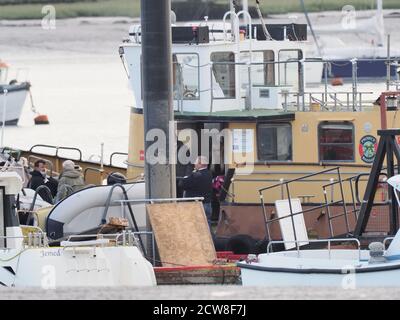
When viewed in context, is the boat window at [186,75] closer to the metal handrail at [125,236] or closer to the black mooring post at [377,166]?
the metal handrail at [125,236]

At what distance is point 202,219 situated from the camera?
656 inches

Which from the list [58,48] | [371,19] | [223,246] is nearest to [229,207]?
[223,246]

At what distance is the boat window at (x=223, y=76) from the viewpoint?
21.7 metres

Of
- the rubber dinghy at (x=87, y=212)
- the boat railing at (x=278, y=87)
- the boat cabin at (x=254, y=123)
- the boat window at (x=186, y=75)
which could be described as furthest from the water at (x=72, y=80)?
the rubber dinghy at (x=87, y=212)

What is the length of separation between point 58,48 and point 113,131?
39346 millimetres

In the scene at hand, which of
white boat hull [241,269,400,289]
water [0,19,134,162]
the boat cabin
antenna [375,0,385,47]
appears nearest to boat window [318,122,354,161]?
the boat cabin

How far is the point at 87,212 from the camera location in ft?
60.6

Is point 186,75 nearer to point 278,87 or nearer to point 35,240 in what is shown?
point 278,87

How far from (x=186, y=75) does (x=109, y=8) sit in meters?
58.7

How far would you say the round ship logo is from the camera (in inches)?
798

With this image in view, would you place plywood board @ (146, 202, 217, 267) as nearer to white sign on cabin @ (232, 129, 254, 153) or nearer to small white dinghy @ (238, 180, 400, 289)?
small white dinghy @ (238, 180, 400, 289)

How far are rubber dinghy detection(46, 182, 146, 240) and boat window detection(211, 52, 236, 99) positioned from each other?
3595 millimetres

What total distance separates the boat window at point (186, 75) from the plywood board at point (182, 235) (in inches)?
192

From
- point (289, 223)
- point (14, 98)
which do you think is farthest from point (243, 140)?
point (14, 98)
